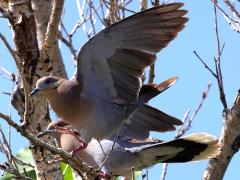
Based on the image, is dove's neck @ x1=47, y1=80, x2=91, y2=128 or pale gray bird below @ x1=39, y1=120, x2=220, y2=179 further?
pale gray bird below @ x1=39, y1=120, x2=220, y2=179

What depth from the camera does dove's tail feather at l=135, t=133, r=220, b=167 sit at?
3.75 m

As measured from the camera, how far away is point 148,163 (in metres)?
4.15

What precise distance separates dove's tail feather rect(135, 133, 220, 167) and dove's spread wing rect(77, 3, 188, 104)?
0.42 metres

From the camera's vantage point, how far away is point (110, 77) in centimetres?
375

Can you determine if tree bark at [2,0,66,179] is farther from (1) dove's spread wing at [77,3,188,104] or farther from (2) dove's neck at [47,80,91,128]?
(1) dove's spread wing at [77,3,188,104]

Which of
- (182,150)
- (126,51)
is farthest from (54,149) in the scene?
(182,150)

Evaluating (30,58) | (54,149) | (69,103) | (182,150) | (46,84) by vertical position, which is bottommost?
(182,150)

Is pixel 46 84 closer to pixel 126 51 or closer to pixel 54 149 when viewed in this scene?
pixel 126 51

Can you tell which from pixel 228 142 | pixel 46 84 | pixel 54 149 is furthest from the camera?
pixel 46 84

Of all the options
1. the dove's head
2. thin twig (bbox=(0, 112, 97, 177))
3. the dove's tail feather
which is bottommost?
the dove's tail feather

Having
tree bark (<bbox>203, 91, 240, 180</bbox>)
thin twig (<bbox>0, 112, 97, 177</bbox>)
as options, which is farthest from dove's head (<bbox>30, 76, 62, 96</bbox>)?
tree bark (<bbox>203, 91, 240, 180</bbox>)

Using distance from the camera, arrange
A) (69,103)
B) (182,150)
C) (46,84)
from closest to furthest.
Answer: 1. (46,84)
2. (69,103)
3. (182,150)

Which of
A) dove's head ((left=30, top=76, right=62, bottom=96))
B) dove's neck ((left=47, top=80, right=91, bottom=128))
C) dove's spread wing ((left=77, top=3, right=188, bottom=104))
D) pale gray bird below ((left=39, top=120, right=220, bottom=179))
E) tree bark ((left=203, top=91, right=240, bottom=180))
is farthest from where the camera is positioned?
pale gray bird below ((left=39, top=120, right=220, bottom=179))

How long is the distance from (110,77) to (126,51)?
206 mm
